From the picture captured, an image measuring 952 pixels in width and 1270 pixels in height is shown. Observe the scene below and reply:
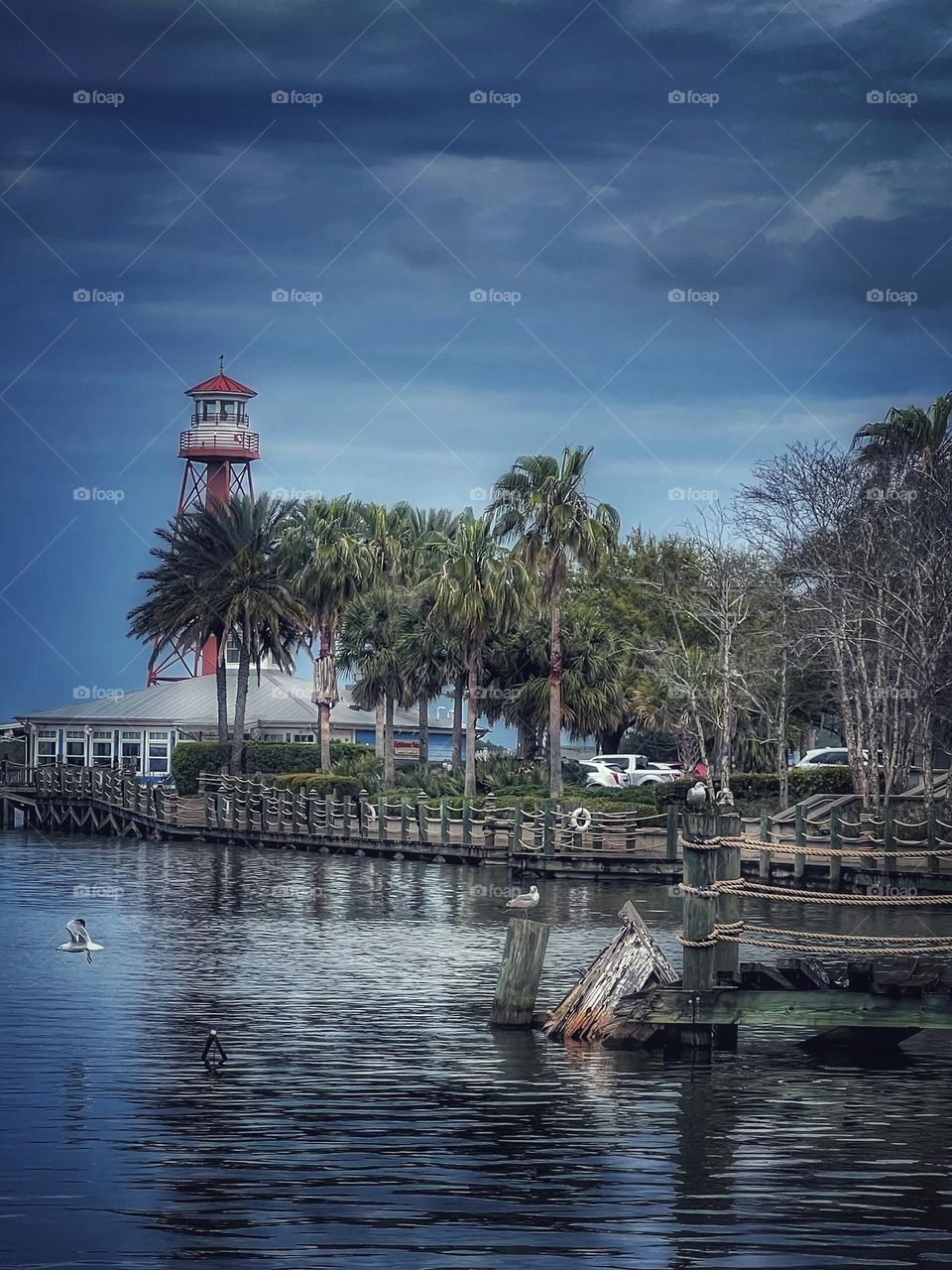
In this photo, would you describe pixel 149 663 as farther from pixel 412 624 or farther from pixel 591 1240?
pixel 591 1240

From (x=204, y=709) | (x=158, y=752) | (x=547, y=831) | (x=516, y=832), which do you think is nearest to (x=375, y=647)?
(x=204, y=709)

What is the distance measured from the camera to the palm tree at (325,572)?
2778 inches

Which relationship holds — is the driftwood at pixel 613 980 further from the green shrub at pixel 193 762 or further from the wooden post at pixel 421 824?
the green shrub at pixel 193 762

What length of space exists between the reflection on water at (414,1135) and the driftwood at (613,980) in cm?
30

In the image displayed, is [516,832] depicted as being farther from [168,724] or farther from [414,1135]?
[168,724]

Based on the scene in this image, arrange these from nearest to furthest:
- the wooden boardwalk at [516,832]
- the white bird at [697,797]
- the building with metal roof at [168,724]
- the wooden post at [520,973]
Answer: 1. the white bird at [697,797]
2. the wooden post at [520,973]
3. the wooden boardwalk at [516,832]
4. the building with metal roof at [168,724]

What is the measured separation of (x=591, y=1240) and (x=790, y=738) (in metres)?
55.6

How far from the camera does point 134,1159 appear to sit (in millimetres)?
13727

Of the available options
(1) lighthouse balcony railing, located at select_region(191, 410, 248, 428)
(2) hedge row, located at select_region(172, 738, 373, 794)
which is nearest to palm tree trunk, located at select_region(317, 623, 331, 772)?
(2) hedge row, located at select_region(172, 738, 373, 794)

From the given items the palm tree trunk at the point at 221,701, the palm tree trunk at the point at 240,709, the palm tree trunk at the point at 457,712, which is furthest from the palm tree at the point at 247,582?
the palm tree trunk at the point at 457,712

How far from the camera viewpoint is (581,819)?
46.9m

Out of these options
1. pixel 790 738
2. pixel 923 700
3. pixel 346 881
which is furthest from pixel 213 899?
Answer: pixel 790 738

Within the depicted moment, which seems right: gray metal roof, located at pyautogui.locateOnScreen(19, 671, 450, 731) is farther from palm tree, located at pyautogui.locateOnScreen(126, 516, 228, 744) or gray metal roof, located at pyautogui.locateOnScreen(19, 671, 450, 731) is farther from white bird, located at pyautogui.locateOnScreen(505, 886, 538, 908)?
white bird, located at pyautogui.locateOnScreen(505, 886, 538, 908)

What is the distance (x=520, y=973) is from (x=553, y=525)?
37.0 m
